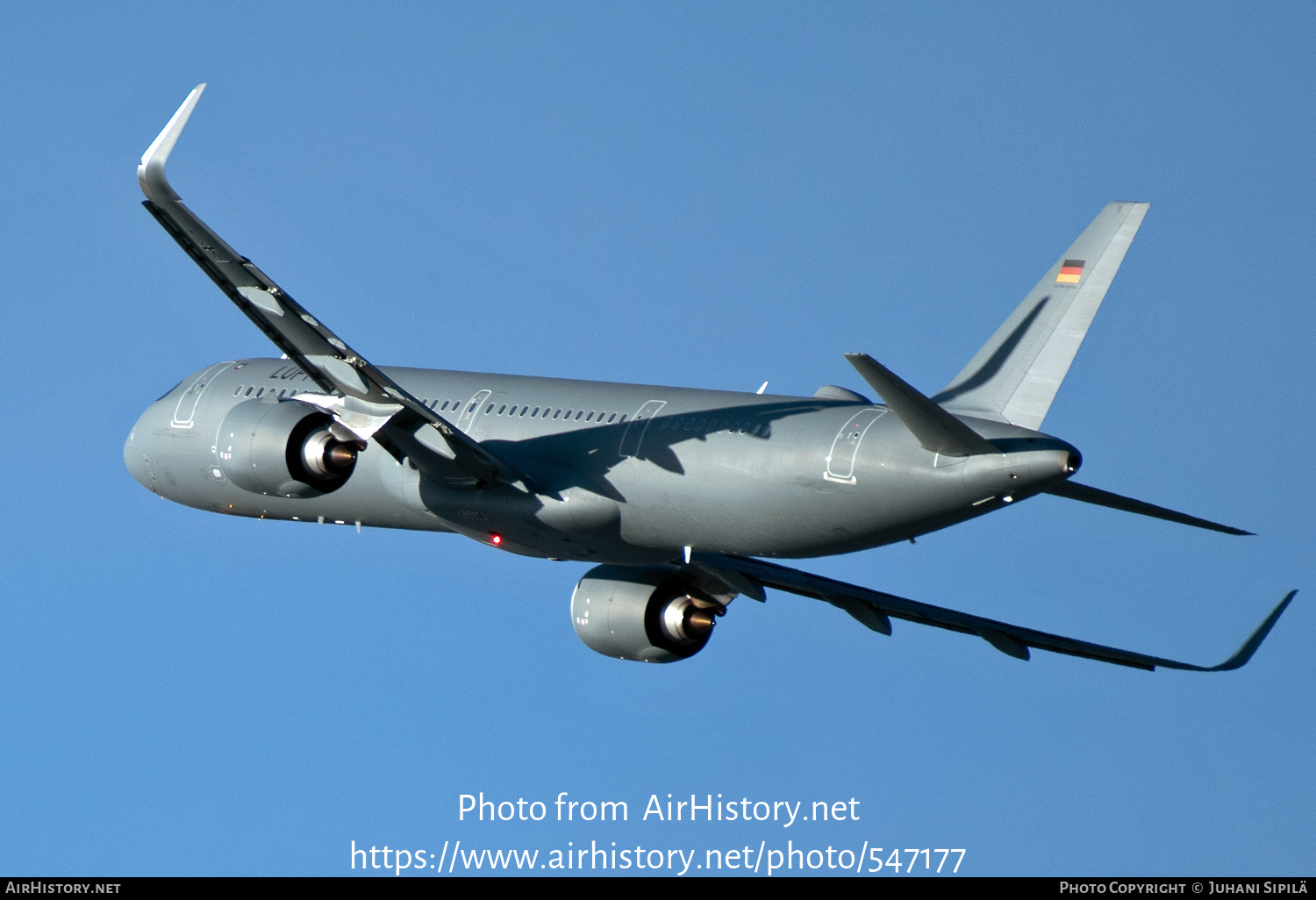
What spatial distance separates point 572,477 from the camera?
1383 inches

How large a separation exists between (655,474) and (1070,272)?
7844 millimetres

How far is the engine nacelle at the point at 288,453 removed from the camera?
34.2m

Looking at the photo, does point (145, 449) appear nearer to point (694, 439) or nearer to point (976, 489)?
point (694, 439)

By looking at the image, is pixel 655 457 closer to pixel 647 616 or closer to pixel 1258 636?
pixel 647 616

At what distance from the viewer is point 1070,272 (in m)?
32.6

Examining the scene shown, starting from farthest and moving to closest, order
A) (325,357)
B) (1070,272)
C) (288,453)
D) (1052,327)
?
1. (288,453)
2. (325,357)
3. (1070,272)
4. (1052,327)

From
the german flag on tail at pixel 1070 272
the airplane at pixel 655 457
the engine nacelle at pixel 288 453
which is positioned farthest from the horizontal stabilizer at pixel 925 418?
the engine nacelle at pixel 288 453

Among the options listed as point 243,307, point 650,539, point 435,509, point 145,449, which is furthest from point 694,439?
point 145,449

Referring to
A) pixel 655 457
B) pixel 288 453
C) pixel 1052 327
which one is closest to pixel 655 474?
pixel 655 457

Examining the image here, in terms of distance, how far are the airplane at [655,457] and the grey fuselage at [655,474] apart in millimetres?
42

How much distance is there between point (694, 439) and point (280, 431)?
7208mm

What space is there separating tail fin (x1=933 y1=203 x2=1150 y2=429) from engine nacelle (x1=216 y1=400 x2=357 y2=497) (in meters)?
10.9

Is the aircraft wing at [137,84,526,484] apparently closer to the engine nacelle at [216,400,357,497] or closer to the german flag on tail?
the engine nacelle at [216,400,357,497]

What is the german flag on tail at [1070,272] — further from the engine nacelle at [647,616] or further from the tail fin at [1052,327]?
the engine nacelle at [647,616]
